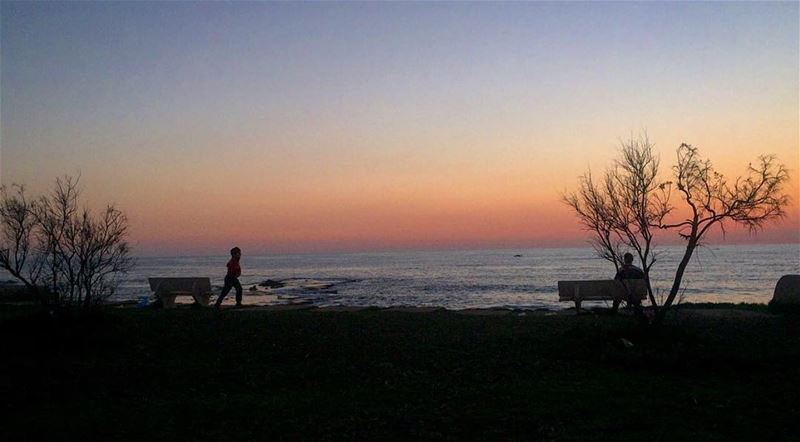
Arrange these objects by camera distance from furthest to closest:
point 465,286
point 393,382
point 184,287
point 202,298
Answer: point 465,286
point 202,298
point 184,287
point 393,382

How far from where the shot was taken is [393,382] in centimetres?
822

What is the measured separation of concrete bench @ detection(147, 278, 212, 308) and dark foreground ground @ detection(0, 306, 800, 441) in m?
6.57

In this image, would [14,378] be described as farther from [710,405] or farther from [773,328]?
[773,328]

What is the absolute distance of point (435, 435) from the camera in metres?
6.12

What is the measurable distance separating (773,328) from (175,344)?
37.3 ft

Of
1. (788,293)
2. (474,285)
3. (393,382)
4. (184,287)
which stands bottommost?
(474,285)

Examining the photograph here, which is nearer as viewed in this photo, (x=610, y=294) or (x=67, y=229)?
(x=67, y=229)

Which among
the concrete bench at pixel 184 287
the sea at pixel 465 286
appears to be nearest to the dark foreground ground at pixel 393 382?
the sea at pixel 465 286

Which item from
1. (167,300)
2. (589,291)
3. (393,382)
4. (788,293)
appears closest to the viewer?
(393,382)

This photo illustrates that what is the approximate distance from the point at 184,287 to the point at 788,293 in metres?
16.8

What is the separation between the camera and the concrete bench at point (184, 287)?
19.6 m

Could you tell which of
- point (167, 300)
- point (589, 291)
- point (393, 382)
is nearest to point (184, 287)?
point (167, 300)

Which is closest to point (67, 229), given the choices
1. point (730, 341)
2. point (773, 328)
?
point (730, 341)

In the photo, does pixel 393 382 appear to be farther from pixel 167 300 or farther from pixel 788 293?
pixel 167 300
